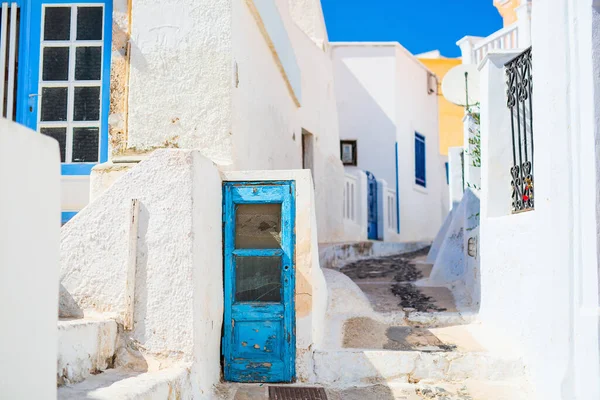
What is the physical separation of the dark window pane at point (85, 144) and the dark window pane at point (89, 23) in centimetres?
91

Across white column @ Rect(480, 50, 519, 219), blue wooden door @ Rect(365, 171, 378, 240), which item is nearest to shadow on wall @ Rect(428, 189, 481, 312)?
white column @ Rect(480, 50, 519, 219)

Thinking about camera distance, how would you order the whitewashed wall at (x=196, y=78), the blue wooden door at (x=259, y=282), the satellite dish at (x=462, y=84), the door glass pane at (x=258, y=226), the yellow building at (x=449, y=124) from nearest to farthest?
the blue wooden door at (x=259, y=282), the door glass pane at (x=258, y=226), the whitewashed wall at (x=196, y=78), the satellite dish at (x=462, y=84), the yellow building at (x=449, y=124)

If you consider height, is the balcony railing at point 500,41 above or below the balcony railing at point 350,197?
above

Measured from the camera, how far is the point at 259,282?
4.60 m

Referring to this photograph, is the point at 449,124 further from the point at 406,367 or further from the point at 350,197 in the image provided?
the point at 406,367

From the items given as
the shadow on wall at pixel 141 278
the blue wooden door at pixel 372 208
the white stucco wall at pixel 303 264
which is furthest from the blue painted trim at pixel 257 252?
the blue wooden door at pixel 372 208

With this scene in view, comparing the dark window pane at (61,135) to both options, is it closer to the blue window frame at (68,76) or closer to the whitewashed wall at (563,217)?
the blue window frame at (68,76)

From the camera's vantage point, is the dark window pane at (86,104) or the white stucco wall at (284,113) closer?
the dark window pane at (86,104)

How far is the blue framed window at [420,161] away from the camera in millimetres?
16672

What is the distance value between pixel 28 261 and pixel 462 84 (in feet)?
24.0

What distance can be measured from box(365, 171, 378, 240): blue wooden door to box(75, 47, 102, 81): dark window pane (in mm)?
9504

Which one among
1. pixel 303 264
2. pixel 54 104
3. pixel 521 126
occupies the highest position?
pixel 54 104

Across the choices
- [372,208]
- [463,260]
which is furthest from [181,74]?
[372,208]

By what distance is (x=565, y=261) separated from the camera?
3754 millimetres
